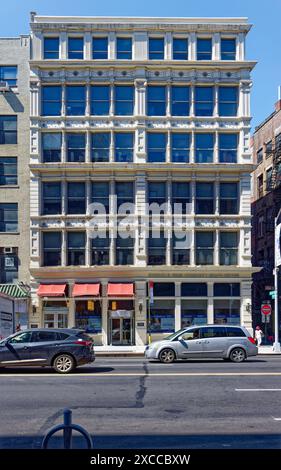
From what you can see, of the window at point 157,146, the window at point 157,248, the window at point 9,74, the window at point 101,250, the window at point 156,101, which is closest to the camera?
the window at point 101,250

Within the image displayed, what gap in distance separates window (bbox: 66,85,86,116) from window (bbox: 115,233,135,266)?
8.70m

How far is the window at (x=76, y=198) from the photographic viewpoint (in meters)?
37.5

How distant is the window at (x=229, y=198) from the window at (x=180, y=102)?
5504mm

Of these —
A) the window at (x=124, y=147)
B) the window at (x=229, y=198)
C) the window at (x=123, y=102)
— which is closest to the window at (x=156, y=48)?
the window at (x=123, y=102)

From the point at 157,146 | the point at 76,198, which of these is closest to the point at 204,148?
the point at 157,146

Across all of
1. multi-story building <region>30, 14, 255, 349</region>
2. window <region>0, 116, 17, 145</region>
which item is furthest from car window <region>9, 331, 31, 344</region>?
window <region>0, 116, 17, 145</region>

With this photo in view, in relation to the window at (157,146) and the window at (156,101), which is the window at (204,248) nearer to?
the window at (157,146)

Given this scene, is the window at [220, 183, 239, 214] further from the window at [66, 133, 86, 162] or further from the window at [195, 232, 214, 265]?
the window at [66, 133, 86, 162]

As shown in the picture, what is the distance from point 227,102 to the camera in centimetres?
3816

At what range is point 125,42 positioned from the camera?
3816cm

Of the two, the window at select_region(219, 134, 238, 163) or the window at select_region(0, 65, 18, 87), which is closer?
the window at select_region(219, 134, 238, 163)

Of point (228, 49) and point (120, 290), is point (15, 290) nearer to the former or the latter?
point (120, 290)

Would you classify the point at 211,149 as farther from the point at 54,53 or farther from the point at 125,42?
the point at 54,53

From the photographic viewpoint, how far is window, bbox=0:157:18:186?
125 feet
